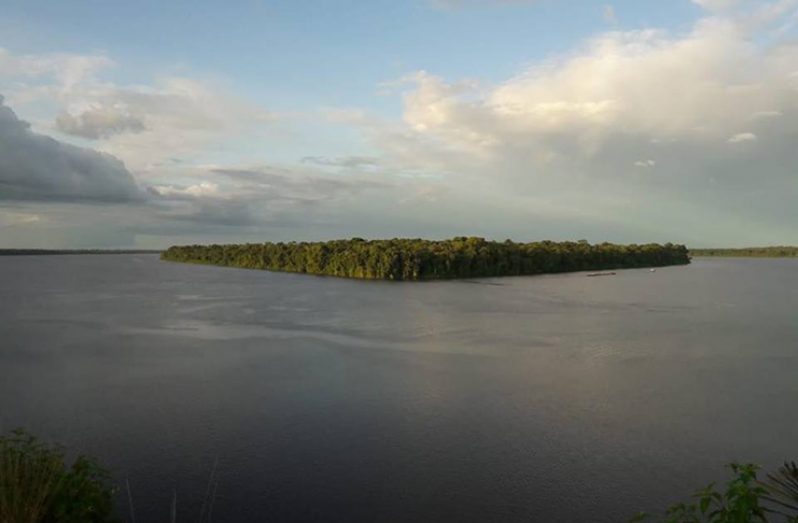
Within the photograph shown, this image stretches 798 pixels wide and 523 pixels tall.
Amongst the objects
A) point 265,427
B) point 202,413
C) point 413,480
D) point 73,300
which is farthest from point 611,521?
point 73,300

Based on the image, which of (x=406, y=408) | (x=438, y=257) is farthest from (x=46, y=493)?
(x=438, y=257)

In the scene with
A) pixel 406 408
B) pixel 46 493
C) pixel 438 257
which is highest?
pixel 438 257

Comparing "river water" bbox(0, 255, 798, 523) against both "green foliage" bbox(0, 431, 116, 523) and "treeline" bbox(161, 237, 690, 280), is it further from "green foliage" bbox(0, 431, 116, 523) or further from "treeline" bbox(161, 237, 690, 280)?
"treeline" bbox(161, 237, 690, 280)

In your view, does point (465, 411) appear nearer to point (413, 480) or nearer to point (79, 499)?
point (413, 480)

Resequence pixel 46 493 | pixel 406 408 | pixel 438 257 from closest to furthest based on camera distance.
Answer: pixel 46 493
pixel 406 408
pixel 438 257

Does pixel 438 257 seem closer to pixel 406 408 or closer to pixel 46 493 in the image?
pixel 406 408

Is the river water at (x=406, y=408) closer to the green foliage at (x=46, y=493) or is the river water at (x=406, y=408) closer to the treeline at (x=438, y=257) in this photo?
the green foliage at (x=46, y=493)
